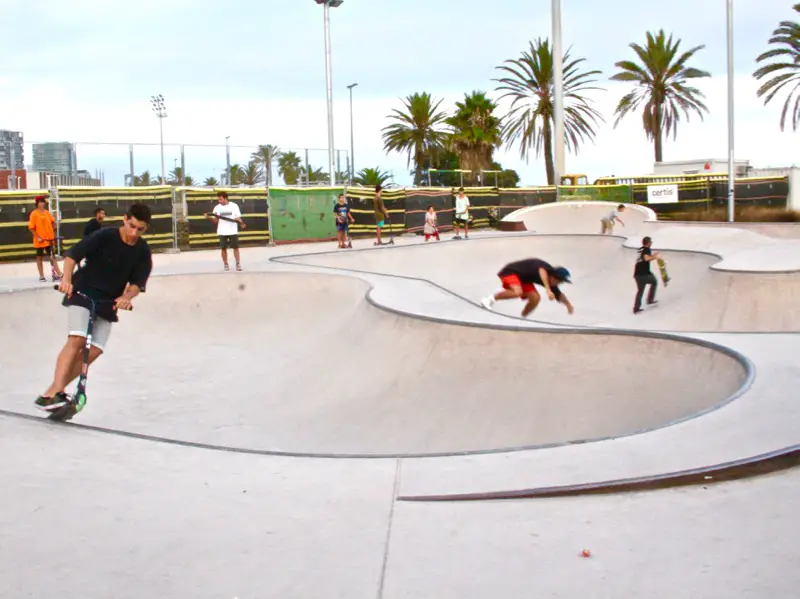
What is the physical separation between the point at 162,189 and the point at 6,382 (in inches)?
421

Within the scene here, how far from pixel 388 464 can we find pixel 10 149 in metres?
20.1

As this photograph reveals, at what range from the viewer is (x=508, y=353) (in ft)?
27.6

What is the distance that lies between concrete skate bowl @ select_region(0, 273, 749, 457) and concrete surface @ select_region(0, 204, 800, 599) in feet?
0.11

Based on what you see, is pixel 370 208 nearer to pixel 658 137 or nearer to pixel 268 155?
pixel 268 155

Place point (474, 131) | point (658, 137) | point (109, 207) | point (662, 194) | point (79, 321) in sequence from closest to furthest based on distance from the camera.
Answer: point (79, 321), point (109, 207), point (662, 194), point (658, 137), point (474, 131)

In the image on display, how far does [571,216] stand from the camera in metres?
34.3

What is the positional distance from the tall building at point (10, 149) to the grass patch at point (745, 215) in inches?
1039

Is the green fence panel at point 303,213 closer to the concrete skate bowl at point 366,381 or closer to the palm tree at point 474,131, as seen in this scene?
the concrete skate bowl at point 366,381

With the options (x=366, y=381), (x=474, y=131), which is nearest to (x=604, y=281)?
(x=366, y=381)

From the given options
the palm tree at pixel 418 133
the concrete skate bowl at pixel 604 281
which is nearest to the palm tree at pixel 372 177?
the palm tree at pixel 418 133

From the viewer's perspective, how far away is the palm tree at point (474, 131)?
53.9 meters

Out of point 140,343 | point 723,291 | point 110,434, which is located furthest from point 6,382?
point 723,291

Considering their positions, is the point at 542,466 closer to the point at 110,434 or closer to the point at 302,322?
Result: the point at 110,434

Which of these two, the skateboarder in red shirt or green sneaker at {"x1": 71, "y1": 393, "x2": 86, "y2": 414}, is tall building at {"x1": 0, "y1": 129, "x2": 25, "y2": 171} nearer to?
the skateboarder in red shirt
